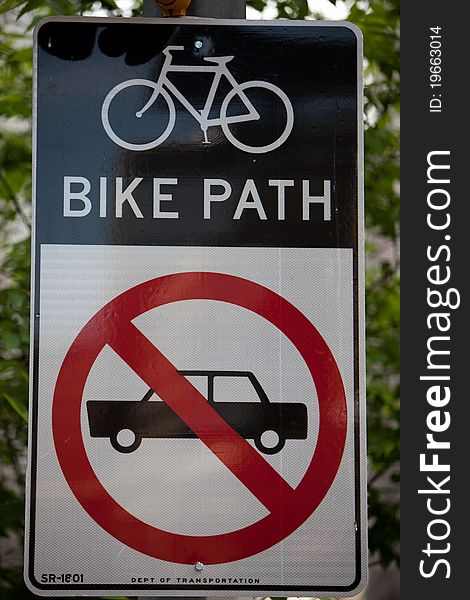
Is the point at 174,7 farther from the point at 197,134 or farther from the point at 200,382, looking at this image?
the point at 200,382

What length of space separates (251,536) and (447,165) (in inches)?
60.2

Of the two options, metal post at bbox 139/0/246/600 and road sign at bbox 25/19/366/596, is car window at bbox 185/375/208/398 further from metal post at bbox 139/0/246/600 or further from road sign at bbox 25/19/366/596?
metal post at bbox 139/0/246/600

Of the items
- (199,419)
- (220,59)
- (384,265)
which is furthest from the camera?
(384,265)

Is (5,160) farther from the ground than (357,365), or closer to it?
farther from the ground

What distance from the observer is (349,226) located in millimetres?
1791

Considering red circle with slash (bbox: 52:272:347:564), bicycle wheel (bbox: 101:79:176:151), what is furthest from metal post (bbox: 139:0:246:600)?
red circle with slash (bbox: 52:272:347:564)

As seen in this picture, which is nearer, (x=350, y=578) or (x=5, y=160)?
(x=350, y=578)

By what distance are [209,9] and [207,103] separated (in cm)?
20

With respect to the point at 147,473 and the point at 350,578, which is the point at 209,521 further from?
the point at 350,578

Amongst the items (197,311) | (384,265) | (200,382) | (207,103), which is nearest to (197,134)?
(207,103)

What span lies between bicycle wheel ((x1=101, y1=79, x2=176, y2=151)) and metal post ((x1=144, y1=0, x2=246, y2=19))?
15 centimetres

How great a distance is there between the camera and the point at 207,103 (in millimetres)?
1817

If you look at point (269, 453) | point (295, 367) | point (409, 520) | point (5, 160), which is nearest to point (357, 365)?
point (295, 367)

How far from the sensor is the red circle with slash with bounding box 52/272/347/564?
171 centimetres
